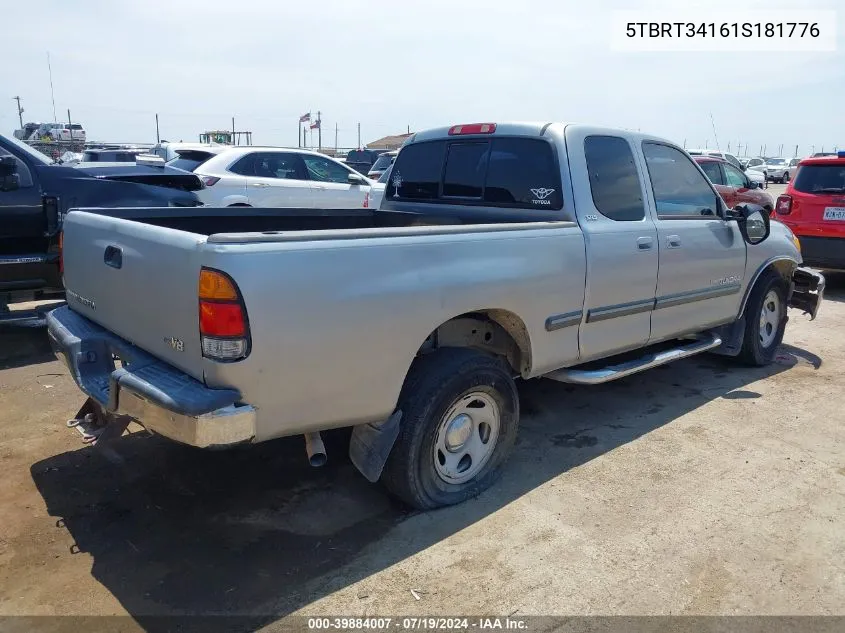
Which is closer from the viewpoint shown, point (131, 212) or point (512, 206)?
point (131, 212)

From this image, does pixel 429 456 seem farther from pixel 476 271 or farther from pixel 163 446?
pixel 163 446

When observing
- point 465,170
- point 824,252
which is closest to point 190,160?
point 465,170

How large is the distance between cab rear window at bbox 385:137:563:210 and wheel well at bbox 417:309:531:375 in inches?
33.1

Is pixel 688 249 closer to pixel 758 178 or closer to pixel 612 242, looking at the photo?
pixel 612 242

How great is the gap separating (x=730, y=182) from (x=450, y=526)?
12.2 meters

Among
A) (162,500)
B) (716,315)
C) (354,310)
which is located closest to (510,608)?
(354,310)

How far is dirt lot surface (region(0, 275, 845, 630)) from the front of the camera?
2871 mm

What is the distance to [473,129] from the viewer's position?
459cm

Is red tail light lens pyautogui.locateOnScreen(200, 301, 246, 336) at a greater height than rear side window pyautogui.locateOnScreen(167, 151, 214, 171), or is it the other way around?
rear side window pyautogui.locateOnScreen(167, 151, 214, 171)

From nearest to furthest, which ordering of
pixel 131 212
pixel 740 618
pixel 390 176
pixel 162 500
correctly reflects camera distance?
pixel 740 618 → pixel 162 500 → pixel 131 212 → pixel 390 176

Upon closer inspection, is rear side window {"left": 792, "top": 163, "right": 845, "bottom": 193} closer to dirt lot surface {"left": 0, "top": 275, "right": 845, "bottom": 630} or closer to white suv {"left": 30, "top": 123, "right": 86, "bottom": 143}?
dirt lot surface {"left": 0, "top": 275, "right": 845, "bottom": 630}

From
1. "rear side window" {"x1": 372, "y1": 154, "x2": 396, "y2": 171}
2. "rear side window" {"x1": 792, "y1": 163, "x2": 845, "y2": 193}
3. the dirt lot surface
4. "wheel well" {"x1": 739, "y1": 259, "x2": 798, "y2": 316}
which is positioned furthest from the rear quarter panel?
"rear side window" {"x1": 372, "y1": 154, "x2": 396, "y2": 171}

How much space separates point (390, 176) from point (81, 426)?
280 cm

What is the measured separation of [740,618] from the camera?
2.80 meters
